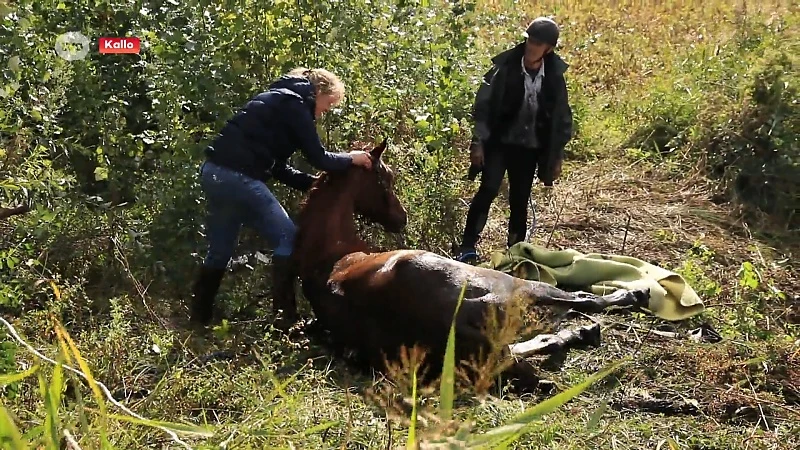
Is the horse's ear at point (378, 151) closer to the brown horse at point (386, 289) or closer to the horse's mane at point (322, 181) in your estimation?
the brown horse at point (386, 289)

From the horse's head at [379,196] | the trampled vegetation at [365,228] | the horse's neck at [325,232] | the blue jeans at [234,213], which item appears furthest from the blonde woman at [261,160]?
the trampled vegetation at [365,228]

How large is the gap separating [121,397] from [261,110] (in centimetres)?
181

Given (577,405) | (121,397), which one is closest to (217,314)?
(121,397)

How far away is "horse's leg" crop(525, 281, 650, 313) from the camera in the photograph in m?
4.85

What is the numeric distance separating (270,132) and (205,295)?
1.10 metres

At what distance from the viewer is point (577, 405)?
4129 mm

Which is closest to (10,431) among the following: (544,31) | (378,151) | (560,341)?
(560,341)

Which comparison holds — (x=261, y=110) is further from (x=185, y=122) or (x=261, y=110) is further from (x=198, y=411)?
(x=198, y=411)

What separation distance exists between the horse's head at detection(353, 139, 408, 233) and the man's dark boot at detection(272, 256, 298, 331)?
0.68 metres

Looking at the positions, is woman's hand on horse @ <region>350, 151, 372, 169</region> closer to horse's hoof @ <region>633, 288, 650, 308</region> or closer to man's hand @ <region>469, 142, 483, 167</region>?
man's hand @ <region>469, 142, 483, 167</region>

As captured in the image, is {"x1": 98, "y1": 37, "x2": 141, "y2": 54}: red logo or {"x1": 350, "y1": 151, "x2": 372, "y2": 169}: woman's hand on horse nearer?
{"x1": 350, "y1": 151, "x2": 372, "y2": 169}: woman's hand on horse

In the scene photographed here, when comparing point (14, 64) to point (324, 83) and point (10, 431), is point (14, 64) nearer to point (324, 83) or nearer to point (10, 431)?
point (324, 83)

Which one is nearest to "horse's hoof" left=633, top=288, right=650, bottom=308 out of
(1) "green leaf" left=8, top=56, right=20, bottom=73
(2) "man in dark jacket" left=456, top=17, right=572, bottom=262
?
(2) "man in dark jacket" left=456, top=17, right=572, bottom=262

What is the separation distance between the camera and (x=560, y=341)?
15.5ft
